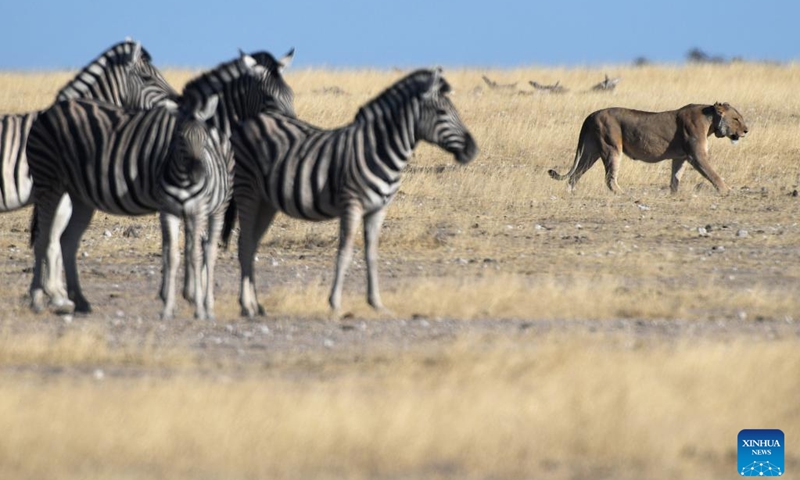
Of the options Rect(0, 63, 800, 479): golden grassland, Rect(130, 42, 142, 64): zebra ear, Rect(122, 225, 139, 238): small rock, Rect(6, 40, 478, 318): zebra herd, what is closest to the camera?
Rect(0, 63, 800, 479): golden grassland

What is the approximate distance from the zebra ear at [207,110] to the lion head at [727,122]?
425 inches

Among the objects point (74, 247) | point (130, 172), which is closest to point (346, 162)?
point (130, 172)

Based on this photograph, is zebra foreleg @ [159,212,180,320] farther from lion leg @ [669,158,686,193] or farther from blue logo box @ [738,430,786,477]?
lion leg @ [669,158,686,193]

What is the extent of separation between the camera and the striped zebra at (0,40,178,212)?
1155cm

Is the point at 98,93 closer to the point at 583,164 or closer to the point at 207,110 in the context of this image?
the point at 207,110

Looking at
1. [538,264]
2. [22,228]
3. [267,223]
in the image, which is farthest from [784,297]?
[22,228]

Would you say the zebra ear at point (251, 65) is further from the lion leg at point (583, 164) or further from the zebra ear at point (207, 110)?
the lion leg at point (583, 164)

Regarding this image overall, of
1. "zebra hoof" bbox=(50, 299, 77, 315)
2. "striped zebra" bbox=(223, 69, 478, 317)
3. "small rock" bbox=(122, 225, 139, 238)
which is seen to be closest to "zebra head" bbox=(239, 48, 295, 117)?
"striped zebra" bbox=(223, 69, 478, 317)

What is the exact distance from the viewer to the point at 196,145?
33.2ft

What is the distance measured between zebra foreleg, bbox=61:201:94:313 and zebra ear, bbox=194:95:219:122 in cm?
140

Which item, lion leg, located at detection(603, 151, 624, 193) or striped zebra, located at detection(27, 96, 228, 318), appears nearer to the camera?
striped zebra, located at detection(27, 96, 228, 318)

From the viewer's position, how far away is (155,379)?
26.1 feet

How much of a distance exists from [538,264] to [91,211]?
415 centimetres

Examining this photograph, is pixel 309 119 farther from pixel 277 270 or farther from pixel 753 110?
pixel 277 270
